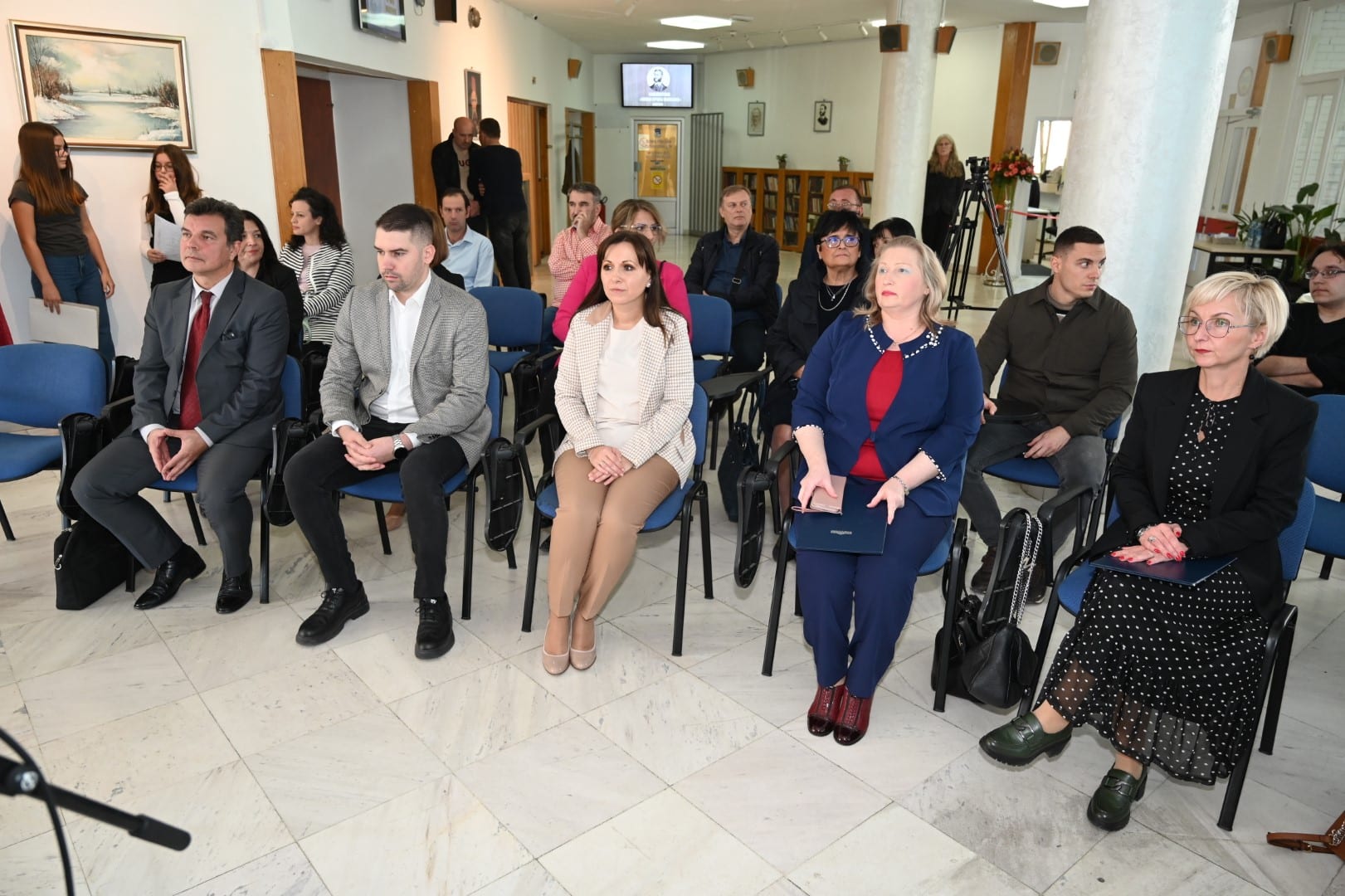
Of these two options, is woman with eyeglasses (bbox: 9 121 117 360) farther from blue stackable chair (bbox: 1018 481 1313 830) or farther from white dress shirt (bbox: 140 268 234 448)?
blue stackable chair (bbox: 1018 481 1313 830)

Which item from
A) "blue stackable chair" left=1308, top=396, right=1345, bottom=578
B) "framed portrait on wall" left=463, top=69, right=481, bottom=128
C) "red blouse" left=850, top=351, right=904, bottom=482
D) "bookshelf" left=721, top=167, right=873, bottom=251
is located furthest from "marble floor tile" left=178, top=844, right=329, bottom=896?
"bookshelf" left=721, top=167, right=873, bottom=251

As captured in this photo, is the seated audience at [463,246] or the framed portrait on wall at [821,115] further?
the framed portrait on wall at [821,115]

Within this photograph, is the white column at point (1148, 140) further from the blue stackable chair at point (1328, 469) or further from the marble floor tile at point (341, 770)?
the marble floor tile at point (341, 770)

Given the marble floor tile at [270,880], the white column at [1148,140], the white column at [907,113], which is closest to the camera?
the marble floor tile at [270,880]

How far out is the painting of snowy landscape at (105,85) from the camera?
4945mm

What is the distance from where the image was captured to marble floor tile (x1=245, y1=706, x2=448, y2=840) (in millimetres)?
2180

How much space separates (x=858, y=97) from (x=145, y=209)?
36.3 feet

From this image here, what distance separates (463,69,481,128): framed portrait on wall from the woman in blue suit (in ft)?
24.4

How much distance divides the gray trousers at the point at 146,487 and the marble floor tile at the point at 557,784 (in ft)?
4.40

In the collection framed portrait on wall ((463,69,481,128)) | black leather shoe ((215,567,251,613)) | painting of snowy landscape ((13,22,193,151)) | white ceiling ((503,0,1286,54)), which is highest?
white ceiling ((503,0,1286,54))

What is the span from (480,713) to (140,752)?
87 cm

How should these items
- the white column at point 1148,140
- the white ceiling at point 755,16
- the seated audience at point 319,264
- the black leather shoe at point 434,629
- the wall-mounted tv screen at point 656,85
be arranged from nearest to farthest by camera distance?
the black leather shoe at point 434,629
the white column at point 1148,140
the seated audience at point 319,264
the white ceiling at point 755,16
the wall-mounted tv screen at point 656,85

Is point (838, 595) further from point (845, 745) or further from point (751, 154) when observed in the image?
point (751, 154)

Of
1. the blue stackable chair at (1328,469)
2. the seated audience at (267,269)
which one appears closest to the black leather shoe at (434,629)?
the seated audience at (267,269)
